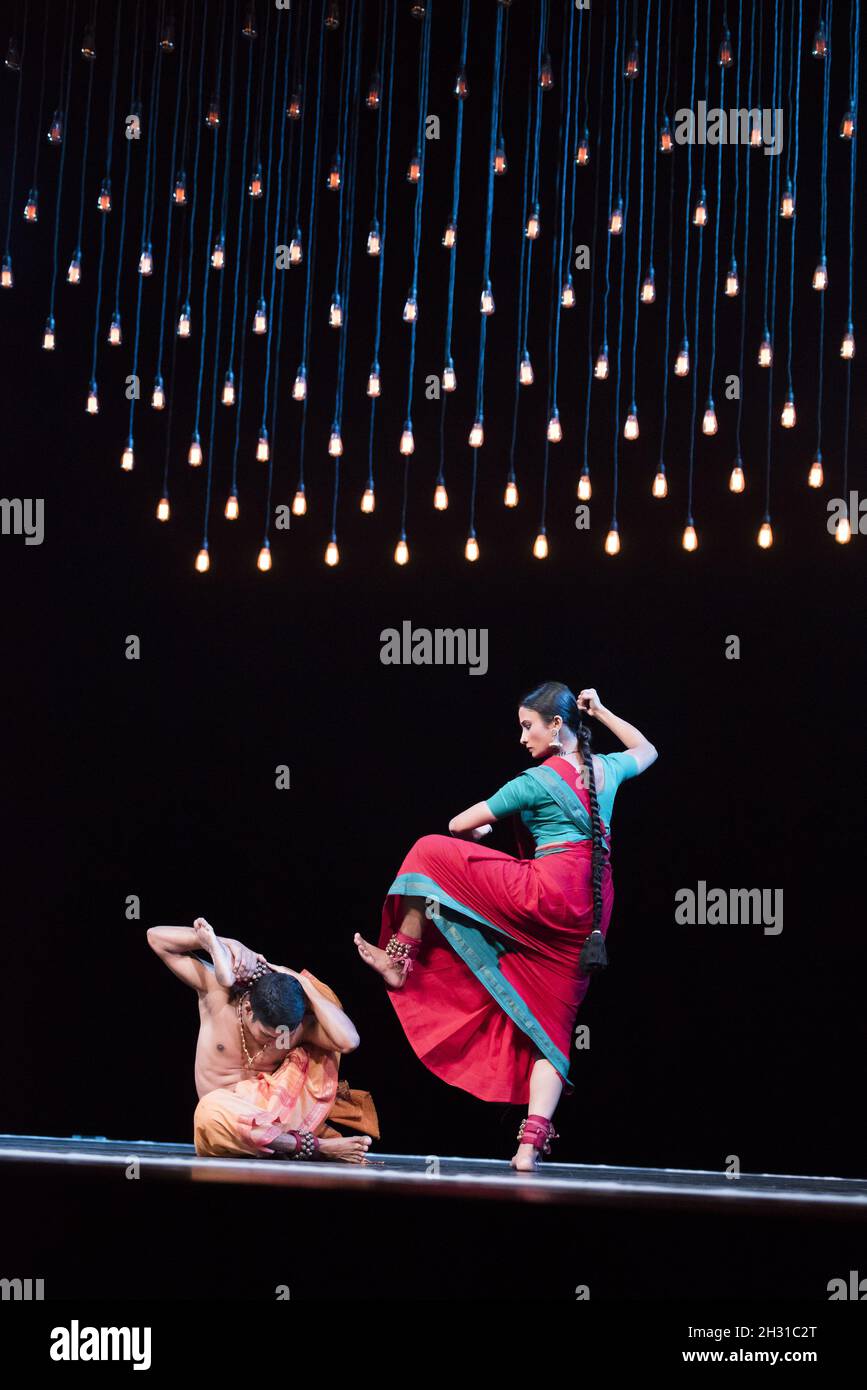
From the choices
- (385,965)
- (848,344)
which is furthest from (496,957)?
(848,344)

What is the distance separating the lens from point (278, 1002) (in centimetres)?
499

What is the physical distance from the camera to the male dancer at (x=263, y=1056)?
5008 mm

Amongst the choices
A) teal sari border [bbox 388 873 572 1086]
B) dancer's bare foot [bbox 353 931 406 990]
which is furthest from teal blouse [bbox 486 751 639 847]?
dancer's bare foot [bbox 353 931 406 990]

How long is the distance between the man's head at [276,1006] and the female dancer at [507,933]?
0.25m

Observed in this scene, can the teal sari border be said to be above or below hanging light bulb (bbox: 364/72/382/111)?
below

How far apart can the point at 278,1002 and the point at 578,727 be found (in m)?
1.27

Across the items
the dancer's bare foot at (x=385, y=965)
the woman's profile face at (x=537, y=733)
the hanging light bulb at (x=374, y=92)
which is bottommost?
the dancer's bare foot at (x=385, y=965)

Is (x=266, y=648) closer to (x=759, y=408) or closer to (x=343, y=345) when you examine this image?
(x=343, y=345)

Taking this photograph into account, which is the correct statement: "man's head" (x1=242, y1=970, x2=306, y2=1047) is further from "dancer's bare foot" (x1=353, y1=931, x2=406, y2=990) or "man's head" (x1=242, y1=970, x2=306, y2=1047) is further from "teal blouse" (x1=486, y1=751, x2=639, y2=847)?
"teal blouse" (x1=486, y1=751, x2=639, y2=847)

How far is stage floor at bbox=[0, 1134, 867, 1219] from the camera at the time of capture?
175 inches

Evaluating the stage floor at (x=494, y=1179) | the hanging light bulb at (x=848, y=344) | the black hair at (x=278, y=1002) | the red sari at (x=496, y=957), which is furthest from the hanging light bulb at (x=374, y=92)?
the stage floor at (x=494, y=1179)

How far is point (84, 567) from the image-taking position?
20.7 ft

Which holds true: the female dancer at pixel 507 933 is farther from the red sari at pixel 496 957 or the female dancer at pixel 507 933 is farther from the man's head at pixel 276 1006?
the man's head at pixel 276 1006

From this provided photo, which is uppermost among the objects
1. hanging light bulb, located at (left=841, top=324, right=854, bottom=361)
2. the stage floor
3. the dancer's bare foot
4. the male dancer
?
hanging light bulb, located at (left=841, top=324, right=854, bottom=361)
